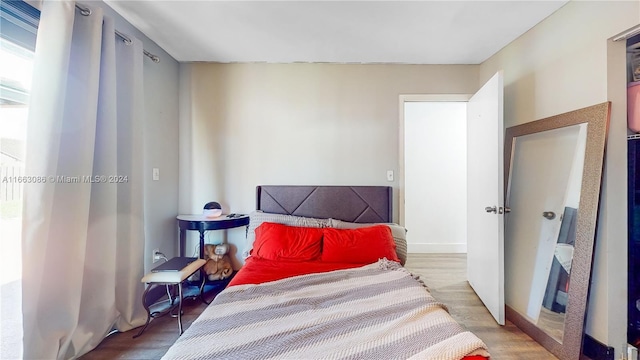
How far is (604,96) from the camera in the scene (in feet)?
5.24

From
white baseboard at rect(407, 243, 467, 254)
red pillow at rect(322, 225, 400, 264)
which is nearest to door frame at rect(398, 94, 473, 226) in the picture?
red pillow at rect(322, 225, 400, 264)

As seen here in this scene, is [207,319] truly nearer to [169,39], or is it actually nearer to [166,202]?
[166,202]

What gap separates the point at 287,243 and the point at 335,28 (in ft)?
6.29

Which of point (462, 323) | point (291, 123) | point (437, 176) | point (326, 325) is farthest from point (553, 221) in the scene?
point (291, 123)

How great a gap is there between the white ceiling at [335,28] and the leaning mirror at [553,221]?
0.89 metres

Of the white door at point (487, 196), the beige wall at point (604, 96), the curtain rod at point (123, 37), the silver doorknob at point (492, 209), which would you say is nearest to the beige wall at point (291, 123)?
the curtain rod at point (123, 37)

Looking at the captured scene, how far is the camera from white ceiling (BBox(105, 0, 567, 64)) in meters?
1.88

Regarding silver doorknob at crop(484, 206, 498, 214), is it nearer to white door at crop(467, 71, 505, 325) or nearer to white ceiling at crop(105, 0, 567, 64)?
white door at crop(467, 71, 505, 325)

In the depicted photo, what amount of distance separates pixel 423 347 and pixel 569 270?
4.94 ft

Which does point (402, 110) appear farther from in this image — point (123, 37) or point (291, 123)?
point (123, 37)

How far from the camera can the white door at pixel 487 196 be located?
2.07 metres

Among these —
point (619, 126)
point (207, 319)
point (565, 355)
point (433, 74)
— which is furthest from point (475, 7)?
point (207, 319)

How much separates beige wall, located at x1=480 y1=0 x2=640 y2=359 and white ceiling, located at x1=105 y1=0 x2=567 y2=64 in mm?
279

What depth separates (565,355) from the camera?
1654mm
